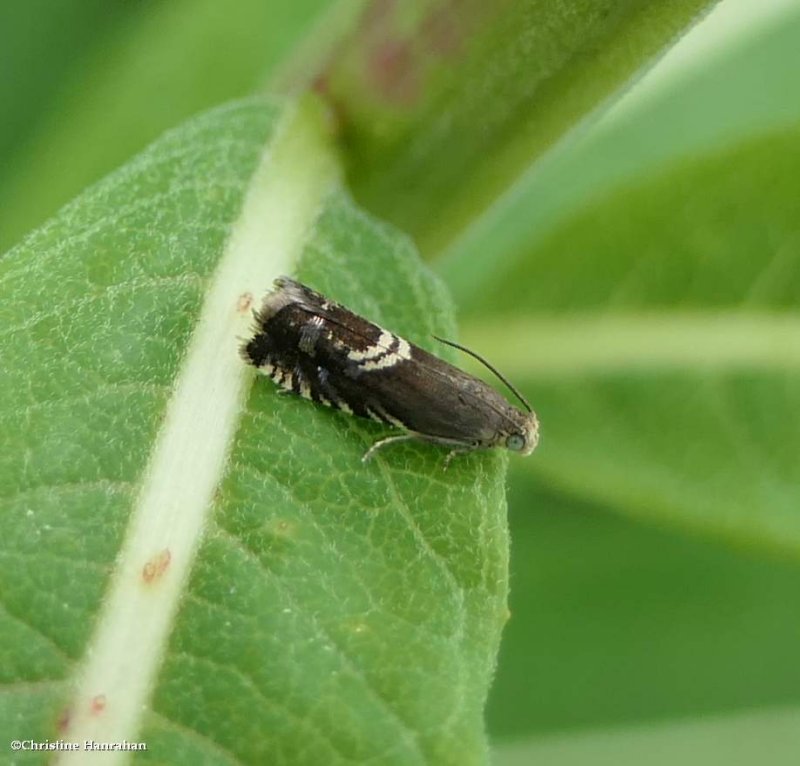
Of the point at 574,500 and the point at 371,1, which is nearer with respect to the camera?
the point at 371,1

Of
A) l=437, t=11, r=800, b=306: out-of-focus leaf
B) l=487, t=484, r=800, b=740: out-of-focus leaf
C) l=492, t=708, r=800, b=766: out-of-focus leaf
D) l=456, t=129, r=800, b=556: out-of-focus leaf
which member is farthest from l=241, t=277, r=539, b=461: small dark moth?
l=492, t=708, r=800, b=766: out-of-focus leaf

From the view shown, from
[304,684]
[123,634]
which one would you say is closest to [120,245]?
[123,634]

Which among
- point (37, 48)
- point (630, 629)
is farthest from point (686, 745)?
point (37, 48)

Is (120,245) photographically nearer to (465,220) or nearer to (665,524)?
(465,220)

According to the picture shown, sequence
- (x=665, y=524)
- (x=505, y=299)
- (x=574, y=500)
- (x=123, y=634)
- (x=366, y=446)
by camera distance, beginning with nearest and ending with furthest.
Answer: (x=123, y=634)
(x=366, y=446)
(x=665, y=524)
(x=505, y=299)
(x=574, y=500)

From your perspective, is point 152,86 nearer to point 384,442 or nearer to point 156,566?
point 384,442

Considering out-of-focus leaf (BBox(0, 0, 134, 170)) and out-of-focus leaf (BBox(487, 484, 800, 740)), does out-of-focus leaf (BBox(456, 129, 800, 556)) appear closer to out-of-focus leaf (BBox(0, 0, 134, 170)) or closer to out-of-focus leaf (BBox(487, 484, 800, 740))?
out-of-focus leaf (BBox(487, 484, 800, 740))

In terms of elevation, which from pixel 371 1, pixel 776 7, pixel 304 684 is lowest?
pixel 304 684
